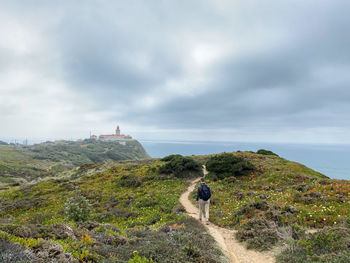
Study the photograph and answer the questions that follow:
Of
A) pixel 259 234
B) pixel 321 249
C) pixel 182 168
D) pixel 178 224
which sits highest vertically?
pixel 321 249

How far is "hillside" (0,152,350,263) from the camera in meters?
6.14

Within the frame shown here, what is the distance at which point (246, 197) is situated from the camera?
1617 cm

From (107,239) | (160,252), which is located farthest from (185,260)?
(107,239)

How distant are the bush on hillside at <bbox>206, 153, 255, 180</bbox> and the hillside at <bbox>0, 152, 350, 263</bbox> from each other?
0.86ft

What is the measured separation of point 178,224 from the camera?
10820mm

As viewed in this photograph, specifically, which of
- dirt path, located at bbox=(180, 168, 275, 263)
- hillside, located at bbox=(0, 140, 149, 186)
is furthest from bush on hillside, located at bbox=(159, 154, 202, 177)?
hillside, located at bbox=(0, 140, 149, 186)

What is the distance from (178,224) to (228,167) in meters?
16.9

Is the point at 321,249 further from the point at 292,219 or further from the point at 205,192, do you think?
the point at 205,192

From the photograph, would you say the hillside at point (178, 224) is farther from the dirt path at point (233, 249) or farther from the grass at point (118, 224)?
the dirt path at point (233, 249)

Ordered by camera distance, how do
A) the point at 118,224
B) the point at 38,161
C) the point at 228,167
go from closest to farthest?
the point at 118,224
the point at 228,167
the point at 38,161

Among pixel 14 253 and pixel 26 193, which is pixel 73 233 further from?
pixel 26 193

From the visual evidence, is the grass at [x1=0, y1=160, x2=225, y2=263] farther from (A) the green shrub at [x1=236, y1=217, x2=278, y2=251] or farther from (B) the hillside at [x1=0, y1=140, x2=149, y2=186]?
(B) the hillside at [x1=0, y1=140, x2=149, y2=186]

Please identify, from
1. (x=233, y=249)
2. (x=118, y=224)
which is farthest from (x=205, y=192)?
(x=118, y=224)

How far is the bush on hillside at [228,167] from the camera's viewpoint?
82.4ft
